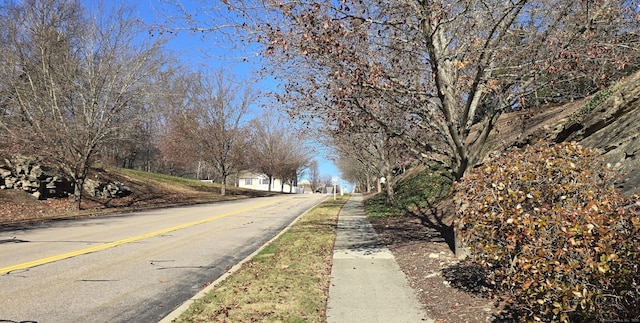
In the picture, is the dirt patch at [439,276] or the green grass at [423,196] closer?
the dirt patch at [439,276]

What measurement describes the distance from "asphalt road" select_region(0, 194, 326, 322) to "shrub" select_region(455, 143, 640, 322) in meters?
3.93

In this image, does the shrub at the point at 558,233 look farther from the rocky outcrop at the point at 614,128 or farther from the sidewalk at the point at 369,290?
the rocky outcrop at the point at 614,128

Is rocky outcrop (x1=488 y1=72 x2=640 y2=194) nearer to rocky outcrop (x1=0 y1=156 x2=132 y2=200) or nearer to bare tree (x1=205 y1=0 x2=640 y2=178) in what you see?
bare tree (x1=205 y1=0 x2=640 y2=178)

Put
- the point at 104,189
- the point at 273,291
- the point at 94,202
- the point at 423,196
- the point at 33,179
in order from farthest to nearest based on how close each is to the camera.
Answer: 1. the point at 104,189
2. the point at 94,202
3. the point at 33,179
4. the point at 423,196
5. the point at 273,291

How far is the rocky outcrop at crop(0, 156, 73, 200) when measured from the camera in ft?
67.5

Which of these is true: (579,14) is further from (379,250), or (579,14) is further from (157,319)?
(157,319)

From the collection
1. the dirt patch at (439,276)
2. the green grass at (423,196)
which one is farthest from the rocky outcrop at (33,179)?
the dirt patch at (439,276)

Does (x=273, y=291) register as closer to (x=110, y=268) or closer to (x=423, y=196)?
(x=110, y=268)

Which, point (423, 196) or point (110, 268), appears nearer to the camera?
point (110, 268)

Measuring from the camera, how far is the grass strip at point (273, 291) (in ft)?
15.1

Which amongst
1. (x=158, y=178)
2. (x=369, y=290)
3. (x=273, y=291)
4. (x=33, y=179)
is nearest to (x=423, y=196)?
(x=369, y=290)

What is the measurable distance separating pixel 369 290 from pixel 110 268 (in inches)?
186

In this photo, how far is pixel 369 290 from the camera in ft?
18.4

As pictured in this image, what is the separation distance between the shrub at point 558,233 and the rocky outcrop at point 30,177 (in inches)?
911
